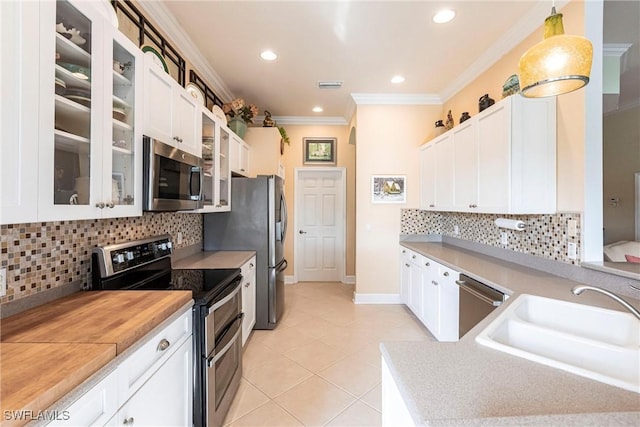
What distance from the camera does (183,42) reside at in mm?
2541

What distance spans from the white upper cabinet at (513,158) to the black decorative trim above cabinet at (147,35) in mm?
2806

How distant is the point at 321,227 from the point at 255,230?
7.20ft

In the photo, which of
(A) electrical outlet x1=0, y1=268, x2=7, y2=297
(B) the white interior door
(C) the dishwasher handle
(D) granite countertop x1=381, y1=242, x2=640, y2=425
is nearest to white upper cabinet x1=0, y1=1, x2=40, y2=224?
(A) electrical outlet x1=0, y1=268, x2=7, y2=297

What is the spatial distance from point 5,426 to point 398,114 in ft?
13.8

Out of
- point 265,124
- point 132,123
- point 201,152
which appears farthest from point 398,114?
point 132,123

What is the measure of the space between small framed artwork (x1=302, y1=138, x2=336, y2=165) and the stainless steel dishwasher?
3277mm

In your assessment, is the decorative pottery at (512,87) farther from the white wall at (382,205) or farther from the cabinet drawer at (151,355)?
the cabinet drawer at (151,355)

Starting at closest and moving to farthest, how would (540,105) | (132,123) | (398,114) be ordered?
1. (132,123)
2. (540,105)
3. (398,114)

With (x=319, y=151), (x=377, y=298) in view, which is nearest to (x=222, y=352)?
(x=377, y=298)

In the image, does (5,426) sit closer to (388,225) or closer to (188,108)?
(188,108)

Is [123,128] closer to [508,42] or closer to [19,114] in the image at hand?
[19,114]

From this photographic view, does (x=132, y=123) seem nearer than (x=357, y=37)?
Yes

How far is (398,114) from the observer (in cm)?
391

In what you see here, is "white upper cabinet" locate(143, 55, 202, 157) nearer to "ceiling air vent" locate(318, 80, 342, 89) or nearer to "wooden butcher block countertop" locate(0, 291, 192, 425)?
"wooden butcher block countertop" locate(0, 291, 192, 425)
